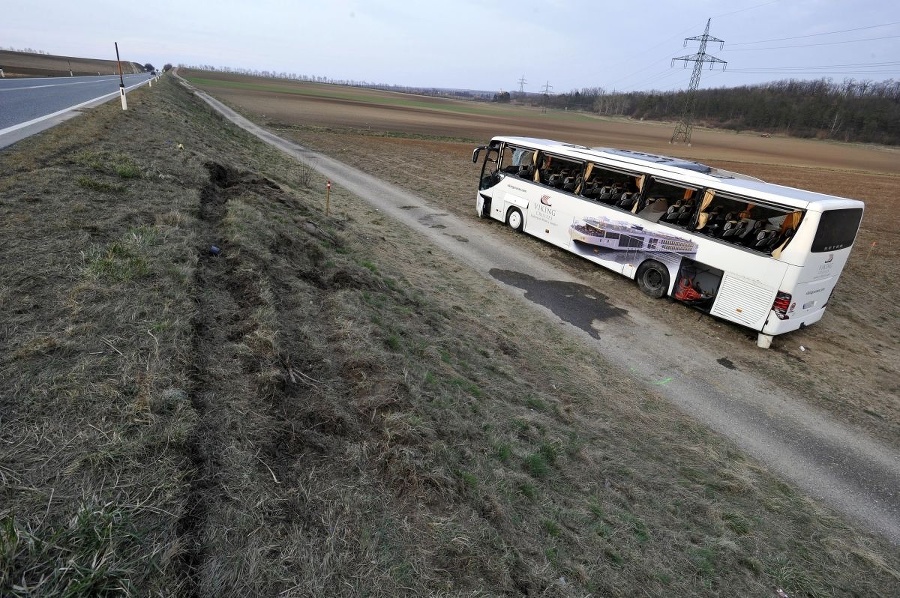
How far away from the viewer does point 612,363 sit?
866cm

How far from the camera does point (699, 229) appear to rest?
10.8 meters

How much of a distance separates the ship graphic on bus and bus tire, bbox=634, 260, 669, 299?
457 mm

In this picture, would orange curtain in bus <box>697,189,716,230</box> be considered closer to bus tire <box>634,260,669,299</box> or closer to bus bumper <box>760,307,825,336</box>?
bus tire <box>634,260,669,299</box>

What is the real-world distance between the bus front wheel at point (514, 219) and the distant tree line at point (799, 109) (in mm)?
109191

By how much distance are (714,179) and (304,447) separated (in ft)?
36.6

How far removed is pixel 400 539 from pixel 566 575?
55.6 inches

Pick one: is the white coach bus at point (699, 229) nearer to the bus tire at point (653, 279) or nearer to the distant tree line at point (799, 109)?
the bus tire at point (653, 279)

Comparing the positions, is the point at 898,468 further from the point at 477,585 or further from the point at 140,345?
the point at 140,345

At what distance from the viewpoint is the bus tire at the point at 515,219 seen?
16250mm

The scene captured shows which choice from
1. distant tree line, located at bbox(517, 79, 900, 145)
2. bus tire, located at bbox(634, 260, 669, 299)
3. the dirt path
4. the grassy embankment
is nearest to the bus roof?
bus tire, located at bbox(634, 260, 669, 299)

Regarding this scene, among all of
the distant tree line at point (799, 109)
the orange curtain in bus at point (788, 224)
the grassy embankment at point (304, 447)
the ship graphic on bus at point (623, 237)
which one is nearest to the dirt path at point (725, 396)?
the grassy embankment at point (304, 447)

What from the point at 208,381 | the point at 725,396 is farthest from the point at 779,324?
the point at 208,381

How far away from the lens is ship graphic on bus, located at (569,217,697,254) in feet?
36.8

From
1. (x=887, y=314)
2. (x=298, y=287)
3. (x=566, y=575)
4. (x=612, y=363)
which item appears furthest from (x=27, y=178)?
(x=887, y=314)
